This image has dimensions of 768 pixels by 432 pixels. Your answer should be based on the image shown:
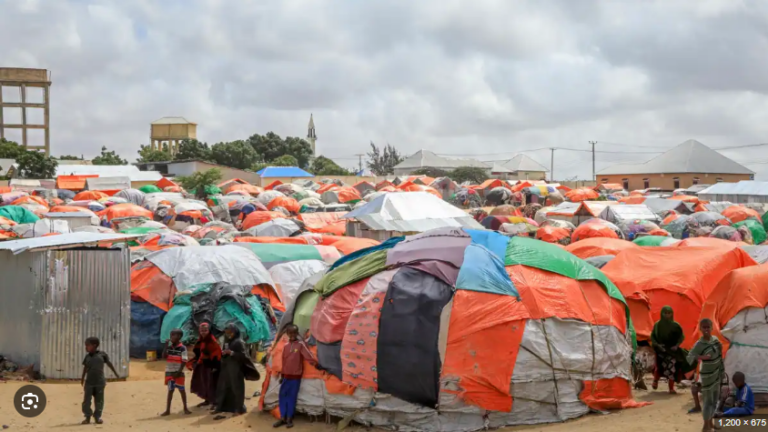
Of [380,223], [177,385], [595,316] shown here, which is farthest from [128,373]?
[380,223]

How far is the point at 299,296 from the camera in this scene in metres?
10.9

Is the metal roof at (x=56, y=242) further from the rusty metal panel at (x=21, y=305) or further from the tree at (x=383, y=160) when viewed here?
the tree at (x=383, y=160)

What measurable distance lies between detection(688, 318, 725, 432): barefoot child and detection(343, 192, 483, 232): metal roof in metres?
17.1

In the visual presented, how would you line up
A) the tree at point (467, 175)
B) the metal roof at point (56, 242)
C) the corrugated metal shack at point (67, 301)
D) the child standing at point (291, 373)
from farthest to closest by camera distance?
the tree at point (467, 175) < the corrugated metal shack at point (67, 301) < the metal roof at point (56, 242) < the child standing at point (291, 373)

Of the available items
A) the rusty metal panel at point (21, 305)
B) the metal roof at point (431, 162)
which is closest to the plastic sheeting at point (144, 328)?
the rusty metal panel at point (21, 305)

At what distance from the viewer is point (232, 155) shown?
239ft

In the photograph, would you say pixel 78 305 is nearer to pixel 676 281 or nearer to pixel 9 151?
pixel 676 281

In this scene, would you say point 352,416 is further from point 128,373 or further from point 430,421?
point 128,373

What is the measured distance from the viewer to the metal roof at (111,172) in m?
55.1

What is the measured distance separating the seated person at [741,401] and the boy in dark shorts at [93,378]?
7.29 meters

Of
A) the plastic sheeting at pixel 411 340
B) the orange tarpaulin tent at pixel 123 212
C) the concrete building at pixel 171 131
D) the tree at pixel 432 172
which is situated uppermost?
the concrete building at pixel 171 131

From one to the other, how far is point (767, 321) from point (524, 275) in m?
2.94

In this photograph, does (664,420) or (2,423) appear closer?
(664,420)

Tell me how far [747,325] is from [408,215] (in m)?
17.6
